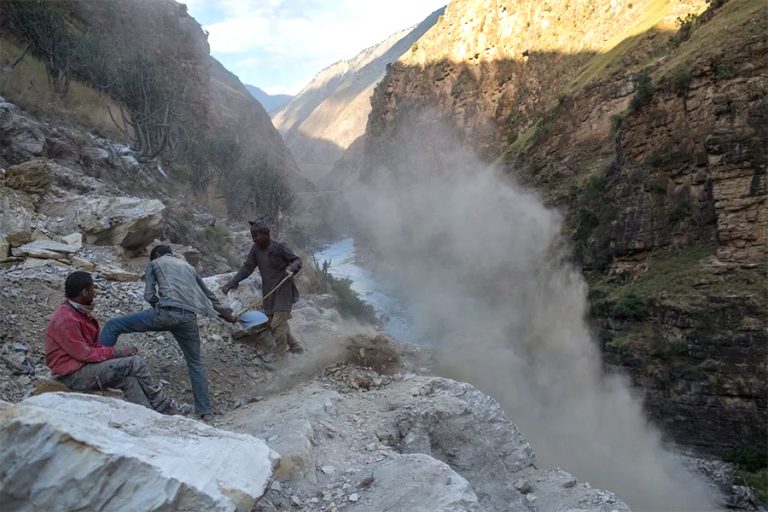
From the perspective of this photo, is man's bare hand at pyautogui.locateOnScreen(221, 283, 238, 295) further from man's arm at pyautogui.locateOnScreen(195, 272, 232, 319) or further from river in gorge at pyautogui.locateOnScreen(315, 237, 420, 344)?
river in gorge at pyautogui.locateOnScreen(315, 237, 420, 344)

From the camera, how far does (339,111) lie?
142 m

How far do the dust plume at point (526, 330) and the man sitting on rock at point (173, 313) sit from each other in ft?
34.2

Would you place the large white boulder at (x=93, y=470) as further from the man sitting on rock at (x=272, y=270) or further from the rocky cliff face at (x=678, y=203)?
the rocky cliff face at (x=678, y=203)

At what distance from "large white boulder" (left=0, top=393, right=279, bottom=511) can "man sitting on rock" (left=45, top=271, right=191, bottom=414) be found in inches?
45.6

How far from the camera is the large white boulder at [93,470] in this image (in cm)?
272

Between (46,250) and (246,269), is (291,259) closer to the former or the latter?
(246,269)

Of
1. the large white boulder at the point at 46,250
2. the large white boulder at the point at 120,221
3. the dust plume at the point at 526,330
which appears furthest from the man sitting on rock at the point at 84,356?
the dust plume at the point at 526,330

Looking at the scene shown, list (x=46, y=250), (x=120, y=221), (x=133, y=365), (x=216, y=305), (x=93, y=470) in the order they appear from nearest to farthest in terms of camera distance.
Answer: (x=93, y=470), (x=133, y=365), (x=216, y=305), (x=46, y=250), (x=120, y=221)

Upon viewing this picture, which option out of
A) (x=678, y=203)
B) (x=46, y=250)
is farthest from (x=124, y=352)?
(x=678, y=203)

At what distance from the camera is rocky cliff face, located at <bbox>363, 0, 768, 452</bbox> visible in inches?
625

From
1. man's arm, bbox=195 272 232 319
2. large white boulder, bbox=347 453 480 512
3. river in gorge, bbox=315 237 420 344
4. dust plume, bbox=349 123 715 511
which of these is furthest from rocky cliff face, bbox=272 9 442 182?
large white boulder, bbox=347 453 480 512

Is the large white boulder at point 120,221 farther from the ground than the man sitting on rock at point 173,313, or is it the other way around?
the large white boulder at point 120,221

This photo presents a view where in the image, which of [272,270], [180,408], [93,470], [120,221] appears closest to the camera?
[93,470]

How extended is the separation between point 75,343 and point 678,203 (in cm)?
1856
